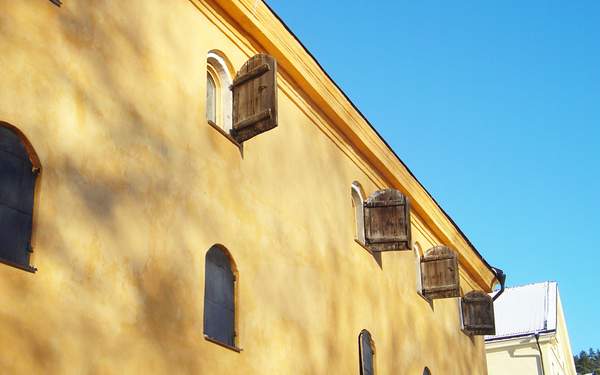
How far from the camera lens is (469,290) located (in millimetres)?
20625

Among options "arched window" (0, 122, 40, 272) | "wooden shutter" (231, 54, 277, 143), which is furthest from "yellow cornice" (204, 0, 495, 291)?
"arched window" (0, 122, 40, 272)

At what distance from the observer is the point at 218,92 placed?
37.0ft

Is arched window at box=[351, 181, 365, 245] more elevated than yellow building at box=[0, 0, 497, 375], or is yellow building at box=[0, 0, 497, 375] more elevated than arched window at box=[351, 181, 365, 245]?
arched window at box=[351, 181, 365, 245]

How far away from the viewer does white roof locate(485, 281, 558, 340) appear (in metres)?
31.7

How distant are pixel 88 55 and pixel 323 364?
17.4 feet

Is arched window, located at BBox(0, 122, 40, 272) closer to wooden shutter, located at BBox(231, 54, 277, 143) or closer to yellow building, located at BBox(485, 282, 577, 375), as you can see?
wooden shutter, located at BBox(231, 54, 277, 143)

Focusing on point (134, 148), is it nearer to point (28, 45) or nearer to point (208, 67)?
point (28, 45)

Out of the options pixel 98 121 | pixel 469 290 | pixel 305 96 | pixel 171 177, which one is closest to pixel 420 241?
pixel 469 290

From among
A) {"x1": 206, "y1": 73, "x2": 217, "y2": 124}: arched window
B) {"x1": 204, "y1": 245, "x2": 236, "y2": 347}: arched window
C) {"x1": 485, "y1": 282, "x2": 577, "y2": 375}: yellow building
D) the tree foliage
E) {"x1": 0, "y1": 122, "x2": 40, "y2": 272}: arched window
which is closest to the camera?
{"x1": 0, "y1": 122, "x2": 40, "y2": 272}: arched window

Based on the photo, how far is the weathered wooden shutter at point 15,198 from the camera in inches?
290

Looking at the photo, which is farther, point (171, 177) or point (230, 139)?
point (230, 139)

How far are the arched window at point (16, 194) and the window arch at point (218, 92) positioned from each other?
3.46 metres

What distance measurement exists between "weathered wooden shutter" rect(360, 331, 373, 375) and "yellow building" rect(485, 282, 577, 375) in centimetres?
1826

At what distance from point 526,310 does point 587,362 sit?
151 feet
